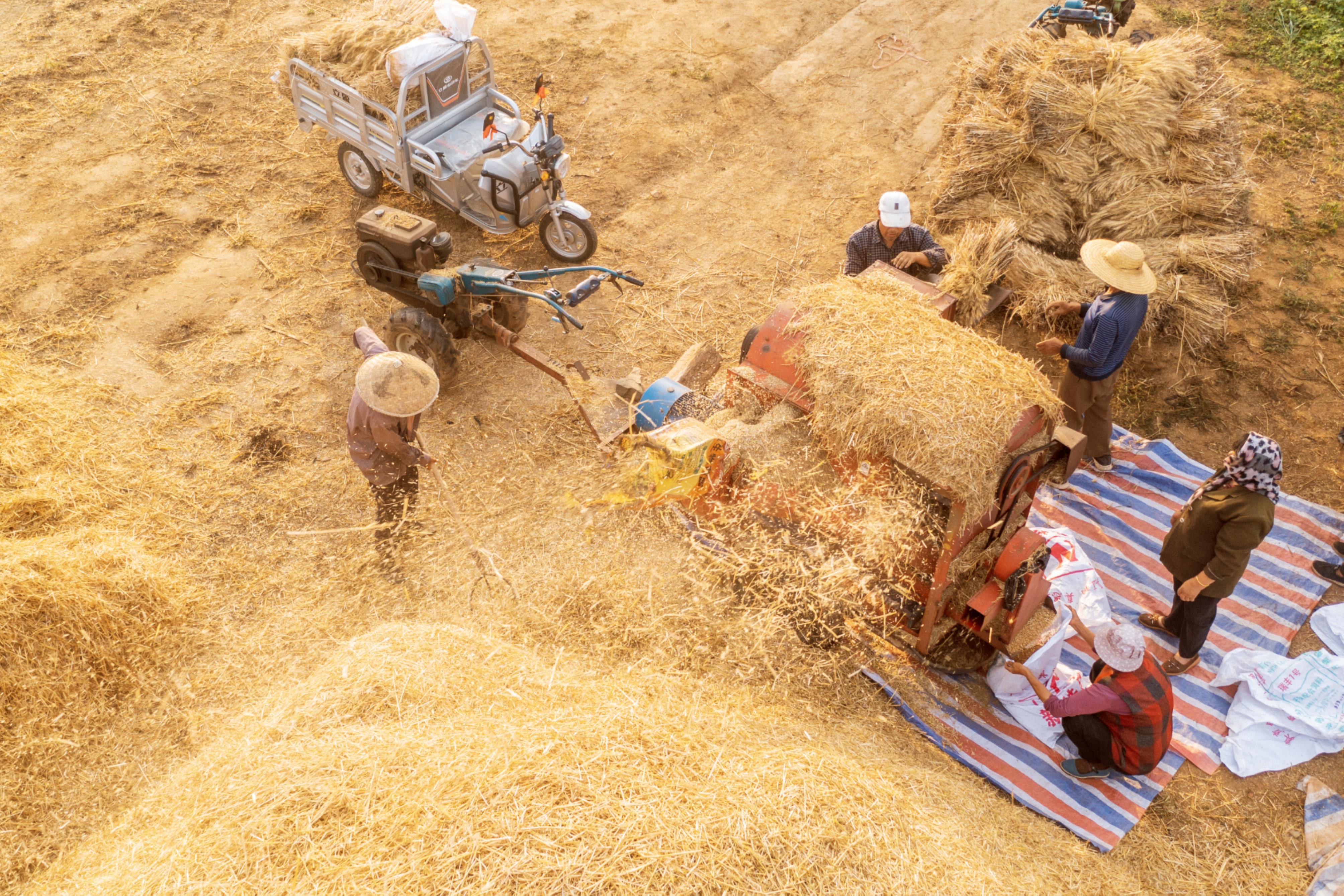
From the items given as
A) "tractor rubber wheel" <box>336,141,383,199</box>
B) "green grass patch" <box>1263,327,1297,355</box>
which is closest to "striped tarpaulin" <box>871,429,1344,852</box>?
"green grass patch" <box>1263,327,1297,355</box>

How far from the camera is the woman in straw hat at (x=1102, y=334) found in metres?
6.27

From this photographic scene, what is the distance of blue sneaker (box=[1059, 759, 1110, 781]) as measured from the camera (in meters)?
5.28

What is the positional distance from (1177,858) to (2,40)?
16068 mm

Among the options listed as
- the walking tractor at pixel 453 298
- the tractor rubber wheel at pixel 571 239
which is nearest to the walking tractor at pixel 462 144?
the tractor rubber wheel at pixel 571 239

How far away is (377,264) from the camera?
7668 millimetres

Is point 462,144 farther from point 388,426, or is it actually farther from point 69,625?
point 69,625

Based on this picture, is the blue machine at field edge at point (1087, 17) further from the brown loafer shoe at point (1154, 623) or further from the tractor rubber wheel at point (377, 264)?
the tractor rubber wheel at point (377, 264)

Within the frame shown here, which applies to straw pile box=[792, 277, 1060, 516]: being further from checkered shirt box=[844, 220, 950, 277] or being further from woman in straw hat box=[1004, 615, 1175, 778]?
checkered shirt box=[844, 220, 950, 277]

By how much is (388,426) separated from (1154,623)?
5687 millimetres

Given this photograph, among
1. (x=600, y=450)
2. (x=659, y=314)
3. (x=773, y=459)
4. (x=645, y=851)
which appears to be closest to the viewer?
(x=645, y=851)

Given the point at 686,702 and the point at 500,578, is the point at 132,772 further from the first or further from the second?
the point at 686,702

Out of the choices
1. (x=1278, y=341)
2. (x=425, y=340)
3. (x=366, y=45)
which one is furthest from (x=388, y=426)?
(x=1278, y=341)

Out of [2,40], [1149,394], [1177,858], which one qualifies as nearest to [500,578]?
[1177,858]

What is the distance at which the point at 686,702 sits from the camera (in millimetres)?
4980
